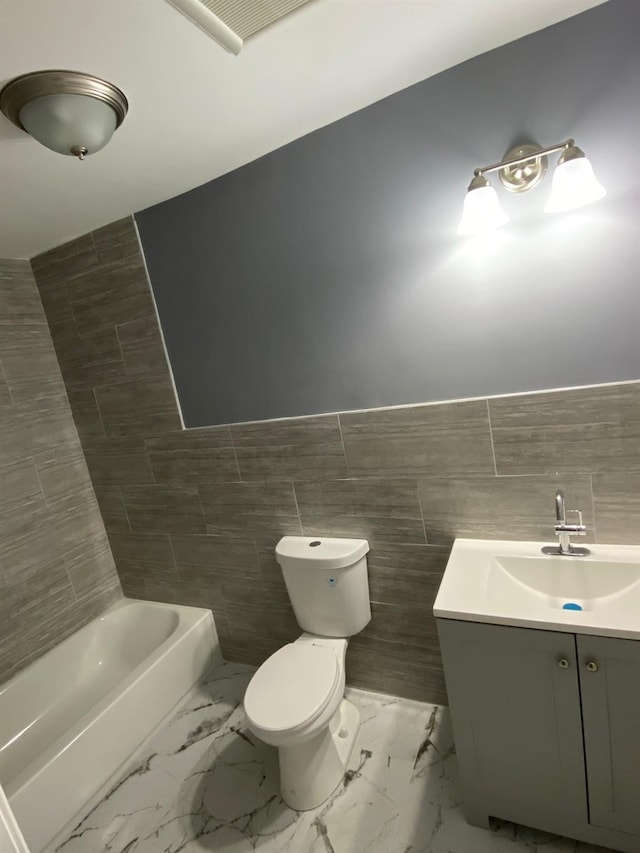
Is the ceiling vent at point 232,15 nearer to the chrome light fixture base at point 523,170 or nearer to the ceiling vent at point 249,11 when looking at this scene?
the ceiling vent at point 249,11

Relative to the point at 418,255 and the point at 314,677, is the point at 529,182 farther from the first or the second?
the point at 314,677

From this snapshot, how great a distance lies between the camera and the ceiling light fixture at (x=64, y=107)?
1084 millimetres

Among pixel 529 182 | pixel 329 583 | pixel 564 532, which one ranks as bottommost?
pixel 329 583

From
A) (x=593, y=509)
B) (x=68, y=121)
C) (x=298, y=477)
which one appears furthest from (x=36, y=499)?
(x=593, y=509)

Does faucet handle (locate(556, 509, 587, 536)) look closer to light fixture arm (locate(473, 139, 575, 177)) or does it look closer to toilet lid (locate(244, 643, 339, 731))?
toilet lid (locate(244, 643, 339, 731))

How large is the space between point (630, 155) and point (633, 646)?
1.29 meters

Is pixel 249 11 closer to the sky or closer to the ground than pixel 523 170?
closer to the sky

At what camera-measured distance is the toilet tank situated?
179 centimetres

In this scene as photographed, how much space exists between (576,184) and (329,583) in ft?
5.01

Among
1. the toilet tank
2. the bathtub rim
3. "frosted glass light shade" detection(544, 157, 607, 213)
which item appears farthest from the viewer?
the toilet tank

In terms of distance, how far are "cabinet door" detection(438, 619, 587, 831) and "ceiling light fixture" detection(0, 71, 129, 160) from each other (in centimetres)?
165

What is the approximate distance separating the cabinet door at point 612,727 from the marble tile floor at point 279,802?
9.5 inches

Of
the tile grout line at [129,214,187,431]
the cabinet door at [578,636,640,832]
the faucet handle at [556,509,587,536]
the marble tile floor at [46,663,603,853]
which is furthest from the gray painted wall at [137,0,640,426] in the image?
the marble tile floor at [46,663,603,853]

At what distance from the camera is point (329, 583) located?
1803 millimetres
